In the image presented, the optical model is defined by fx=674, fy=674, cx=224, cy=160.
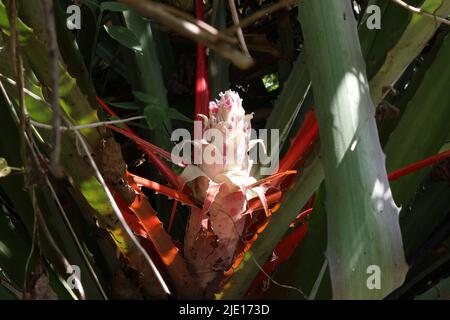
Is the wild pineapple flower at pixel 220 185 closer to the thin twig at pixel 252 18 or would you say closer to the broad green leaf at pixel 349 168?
the broad green leaf at pixel 349 168

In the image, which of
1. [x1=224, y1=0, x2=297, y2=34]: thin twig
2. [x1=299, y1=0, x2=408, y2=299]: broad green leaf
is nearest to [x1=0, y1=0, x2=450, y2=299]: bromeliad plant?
[x1=299, y1=0, x2=408, y2=299]: broad green leaf

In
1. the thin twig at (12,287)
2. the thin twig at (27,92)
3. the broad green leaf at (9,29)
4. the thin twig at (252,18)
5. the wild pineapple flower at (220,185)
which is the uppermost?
the thin twig at (252,18)

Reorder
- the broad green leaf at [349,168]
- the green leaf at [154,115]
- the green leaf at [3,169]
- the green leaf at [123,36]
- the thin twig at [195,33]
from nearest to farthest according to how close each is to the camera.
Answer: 1. the thin twig at [195,33]
2. the broad green leaf at [349,168]
3. the green leaf at [3,169]
4. the green leaf at [154,115]
5. the green leaf at [123,36]

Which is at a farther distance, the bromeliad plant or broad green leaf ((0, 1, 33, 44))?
broad green leaf ((0, 1, 33, 44))

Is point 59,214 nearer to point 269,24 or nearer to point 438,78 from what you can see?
point 438,78

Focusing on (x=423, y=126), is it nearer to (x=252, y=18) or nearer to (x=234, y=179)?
(x=234, y=179)

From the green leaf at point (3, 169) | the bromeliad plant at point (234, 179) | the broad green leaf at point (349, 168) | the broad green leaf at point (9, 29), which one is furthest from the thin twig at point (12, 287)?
the broad green leaf at point (349, 168)

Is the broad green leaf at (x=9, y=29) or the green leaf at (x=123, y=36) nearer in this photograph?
the broad green leaf at (x=9, y=29)

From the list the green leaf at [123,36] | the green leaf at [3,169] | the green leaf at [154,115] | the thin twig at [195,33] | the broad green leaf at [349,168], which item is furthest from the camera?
the green leaf at [123,36]

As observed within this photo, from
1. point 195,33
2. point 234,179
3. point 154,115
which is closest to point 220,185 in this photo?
point 234,179

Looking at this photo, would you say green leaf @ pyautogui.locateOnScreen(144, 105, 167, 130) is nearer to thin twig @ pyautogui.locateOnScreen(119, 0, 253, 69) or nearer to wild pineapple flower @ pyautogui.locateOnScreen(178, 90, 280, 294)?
wild pineapple flower @ pyautogui.locateOnScreen(178, 90, 280, 294)
